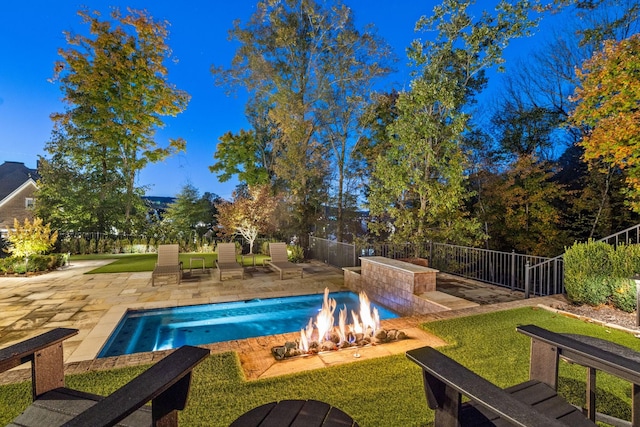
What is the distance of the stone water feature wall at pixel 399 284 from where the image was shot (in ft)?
19.0

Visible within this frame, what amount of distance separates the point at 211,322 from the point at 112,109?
720 inches

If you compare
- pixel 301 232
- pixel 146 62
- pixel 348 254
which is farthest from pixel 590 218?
pixel 146 62

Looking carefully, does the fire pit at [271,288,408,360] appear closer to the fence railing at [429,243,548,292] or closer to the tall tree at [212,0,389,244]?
the fence railing at [429,243,548,292]

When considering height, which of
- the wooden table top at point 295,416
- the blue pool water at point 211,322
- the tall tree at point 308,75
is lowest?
the blue pool water at point 211,322

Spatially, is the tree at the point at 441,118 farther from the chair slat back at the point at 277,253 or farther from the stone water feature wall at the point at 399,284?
the chair slat back at the point at 277,253

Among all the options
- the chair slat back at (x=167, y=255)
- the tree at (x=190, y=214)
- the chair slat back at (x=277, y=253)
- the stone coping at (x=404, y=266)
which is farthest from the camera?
the tree at (x=190, y=214)

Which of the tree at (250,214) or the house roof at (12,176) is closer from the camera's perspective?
the tree at (250,214)

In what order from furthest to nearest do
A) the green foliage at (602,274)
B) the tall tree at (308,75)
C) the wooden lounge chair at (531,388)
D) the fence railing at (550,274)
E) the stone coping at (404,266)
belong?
the tall tree at (308,75) → the fence railing at (550,274) → the stone coping at (404,266) → the green foliage at (602,274) → the wooden lounge chair at (531,388)

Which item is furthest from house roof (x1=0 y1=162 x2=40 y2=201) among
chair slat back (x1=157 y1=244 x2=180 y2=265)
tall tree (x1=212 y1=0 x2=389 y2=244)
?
chair slat back (x1=157 y1=244 x2=180 y2=265)

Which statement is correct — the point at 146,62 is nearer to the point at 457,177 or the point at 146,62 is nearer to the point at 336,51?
the point at 336,51

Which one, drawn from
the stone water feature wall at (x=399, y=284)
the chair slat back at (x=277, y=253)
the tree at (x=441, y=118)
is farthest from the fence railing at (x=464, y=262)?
the chair slat back at (x=277, y=253)

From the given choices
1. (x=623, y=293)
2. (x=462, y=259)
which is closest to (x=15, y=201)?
(x=462, y=259)

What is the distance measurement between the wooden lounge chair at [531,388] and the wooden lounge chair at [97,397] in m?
1.18

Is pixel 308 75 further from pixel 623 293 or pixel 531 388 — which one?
pixel 531 388
